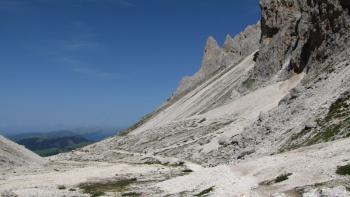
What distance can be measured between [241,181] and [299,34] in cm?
8731

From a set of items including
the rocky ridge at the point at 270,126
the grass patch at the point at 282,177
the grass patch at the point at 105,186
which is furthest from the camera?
the grass patch at the point at 105,186

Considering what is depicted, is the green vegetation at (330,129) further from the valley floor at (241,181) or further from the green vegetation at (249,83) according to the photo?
the green vegetation at (249,83)

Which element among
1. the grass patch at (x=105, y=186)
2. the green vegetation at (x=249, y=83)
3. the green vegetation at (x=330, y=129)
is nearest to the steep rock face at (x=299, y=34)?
the green vegetation at (x=249, y=83)

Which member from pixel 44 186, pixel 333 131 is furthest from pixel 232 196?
pixel 44 186

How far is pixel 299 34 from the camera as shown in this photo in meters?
123

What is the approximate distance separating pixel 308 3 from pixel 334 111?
54411 millimetres

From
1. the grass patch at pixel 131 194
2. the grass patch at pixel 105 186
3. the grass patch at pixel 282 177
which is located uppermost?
the grass patch at pixel 105 186

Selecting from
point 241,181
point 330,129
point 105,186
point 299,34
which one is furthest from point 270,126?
point 299,34

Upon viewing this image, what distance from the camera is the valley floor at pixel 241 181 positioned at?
36188 mm

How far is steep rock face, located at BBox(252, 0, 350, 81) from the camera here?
319 feet

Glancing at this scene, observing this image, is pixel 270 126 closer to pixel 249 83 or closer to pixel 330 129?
pixel 330 129

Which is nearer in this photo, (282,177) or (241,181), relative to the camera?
(282,177)

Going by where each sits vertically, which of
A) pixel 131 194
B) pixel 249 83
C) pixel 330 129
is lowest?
pixel 131 194

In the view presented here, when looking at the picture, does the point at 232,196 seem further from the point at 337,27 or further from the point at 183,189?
the point at 337,27
